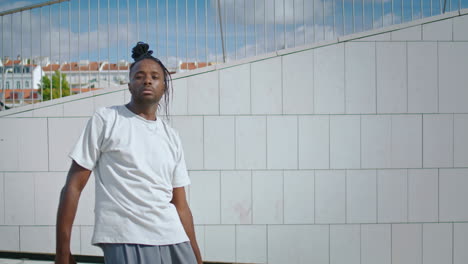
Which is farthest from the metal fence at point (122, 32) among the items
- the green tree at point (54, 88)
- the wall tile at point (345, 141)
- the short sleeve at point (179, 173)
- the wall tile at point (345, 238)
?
the short sleeve at point (179, 173)

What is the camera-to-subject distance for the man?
1881 mm

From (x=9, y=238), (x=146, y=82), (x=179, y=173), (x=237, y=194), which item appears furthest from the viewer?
(x=9, y=238)

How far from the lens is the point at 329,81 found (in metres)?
4.18

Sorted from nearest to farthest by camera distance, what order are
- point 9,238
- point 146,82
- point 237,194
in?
point 146,82 < point 237,194 < point 9,238

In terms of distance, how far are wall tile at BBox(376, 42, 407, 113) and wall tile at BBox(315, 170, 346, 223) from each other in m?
0.73

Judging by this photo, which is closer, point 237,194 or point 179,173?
point 179,173

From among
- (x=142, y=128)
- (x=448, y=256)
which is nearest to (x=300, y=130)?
(x=448, y=256)

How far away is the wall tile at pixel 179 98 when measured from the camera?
4.15 m

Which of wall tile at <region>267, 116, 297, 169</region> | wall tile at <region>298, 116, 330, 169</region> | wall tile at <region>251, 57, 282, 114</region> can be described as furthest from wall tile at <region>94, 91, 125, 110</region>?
wall tile at <region>298, 116, 330, 169</region>

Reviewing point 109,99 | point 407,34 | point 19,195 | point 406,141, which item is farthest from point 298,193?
point 19,195

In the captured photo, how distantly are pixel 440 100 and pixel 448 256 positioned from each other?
1.45 m

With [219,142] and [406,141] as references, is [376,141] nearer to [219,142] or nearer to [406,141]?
[406,141]

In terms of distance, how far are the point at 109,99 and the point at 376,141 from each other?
2.47 meters

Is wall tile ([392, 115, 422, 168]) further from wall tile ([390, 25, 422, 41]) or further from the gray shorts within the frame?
the gray shorts
